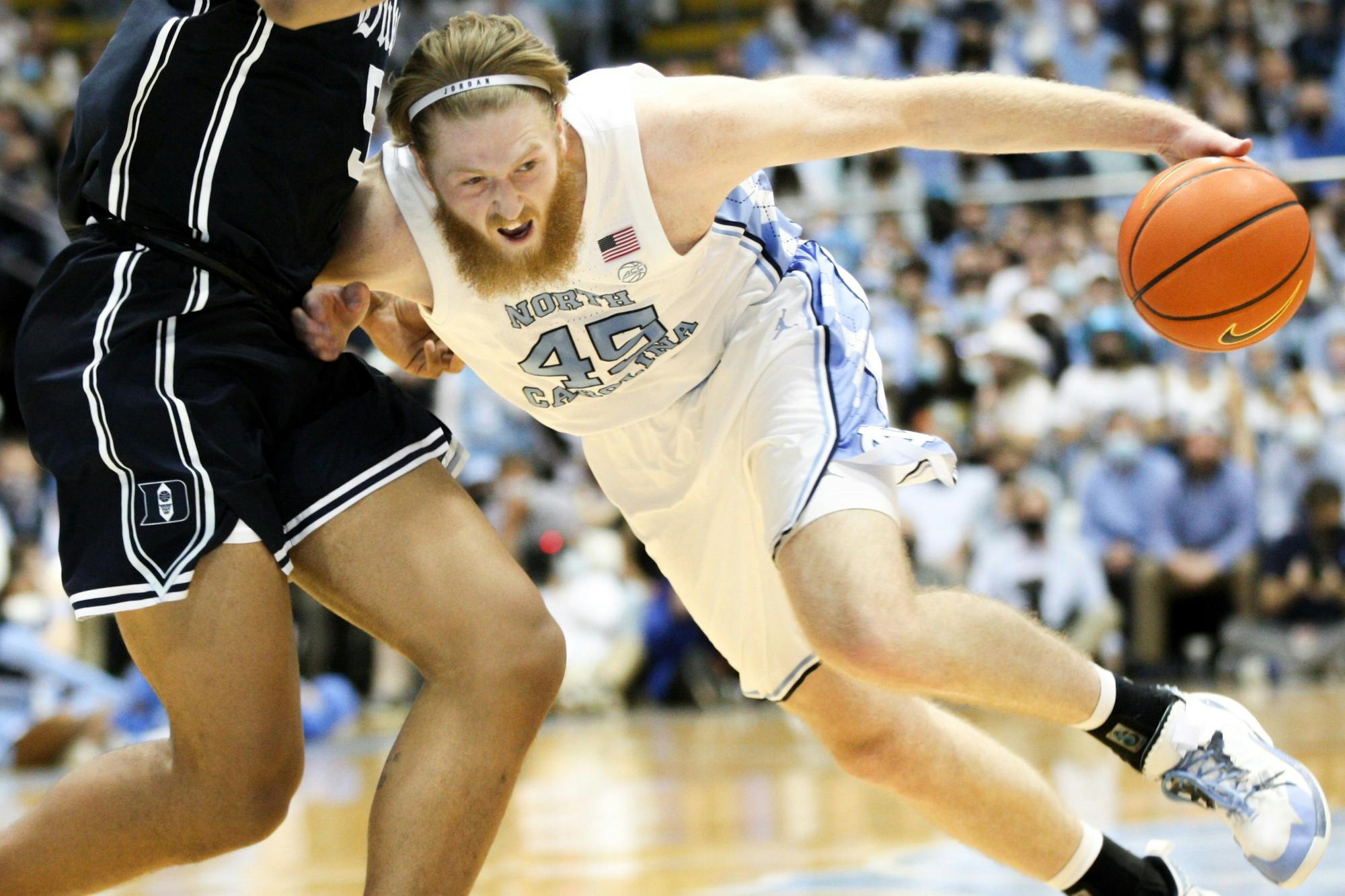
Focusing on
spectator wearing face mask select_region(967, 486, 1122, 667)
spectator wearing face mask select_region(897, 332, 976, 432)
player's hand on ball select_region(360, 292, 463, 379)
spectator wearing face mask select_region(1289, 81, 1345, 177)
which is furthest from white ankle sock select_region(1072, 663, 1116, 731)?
spectator wearing face mask select_region(1289, 81, 1345, 177)

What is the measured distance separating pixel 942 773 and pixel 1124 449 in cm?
770

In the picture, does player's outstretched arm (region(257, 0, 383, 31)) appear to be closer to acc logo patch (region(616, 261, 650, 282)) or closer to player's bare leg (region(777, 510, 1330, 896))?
acc logo patch (region(616, 261, 650, 282))

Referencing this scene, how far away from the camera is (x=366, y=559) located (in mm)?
3357

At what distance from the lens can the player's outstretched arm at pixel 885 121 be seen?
3.45m

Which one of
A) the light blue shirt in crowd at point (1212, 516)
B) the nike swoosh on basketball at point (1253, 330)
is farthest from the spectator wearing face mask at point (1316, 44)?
the nike swoosh on basketball at point (1253, 330)

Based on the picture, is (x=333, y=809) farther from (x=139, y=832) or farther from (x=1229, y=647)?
(x=1229, y=647)

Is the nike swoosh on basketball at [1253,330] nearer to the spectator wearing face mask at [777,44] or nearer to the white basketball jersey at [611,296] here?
the white basketball jersey at [611,296]

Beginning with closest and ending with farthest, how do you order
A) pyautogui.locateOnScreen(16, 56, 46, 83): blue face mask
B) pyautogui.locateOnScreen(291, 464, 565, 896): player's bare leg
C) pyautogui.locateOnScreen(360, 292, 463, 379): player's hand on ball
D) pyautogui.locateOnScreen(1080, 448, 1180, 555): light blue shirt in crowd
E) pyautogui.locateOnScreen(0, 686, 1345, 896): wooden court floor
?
pyautogui.locateOnScreen(291, 464, 565, 896): player's bare leg < pyautogui.locateOnScreen(360, 292, 463, 379): player's hand on ball < pyautogui.locateOnScreen(0, 686, 1345, 896): wooden court floor < pyautogui.locateOnScreen(1080, 448, 1180, 555): light blue shirt in crowd < pyautogui.locateOnScreen(16, 56, 46, 83): blue face mask

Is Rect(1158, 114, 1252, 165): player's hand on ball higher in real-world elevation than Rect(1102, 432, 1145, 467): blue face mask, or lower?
higher

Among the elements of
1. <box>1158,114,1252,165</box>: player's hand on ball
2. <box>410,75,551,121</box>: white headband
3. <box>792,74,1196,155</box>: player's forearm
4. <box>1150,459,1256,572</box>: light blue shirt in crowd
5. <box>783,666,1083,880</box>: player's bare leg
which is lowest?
<box>1150,459,1256,572</box>: light blue shirt in crowd

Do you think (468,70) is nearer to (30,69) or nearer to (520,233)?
(520,233)

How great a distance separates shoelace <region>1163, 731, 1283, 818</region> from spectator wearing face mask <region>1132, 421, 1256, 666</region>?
24.8 ft

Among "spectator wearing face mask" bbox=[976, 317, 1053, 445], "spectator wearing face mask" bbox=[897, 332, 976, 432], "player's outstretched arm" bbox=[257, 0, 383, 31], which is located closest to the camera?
"player's outstretched arm" bbox=[257, 0, 383, 31]

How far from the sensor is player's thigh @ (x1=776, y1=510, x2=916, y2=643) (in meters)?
3.25
